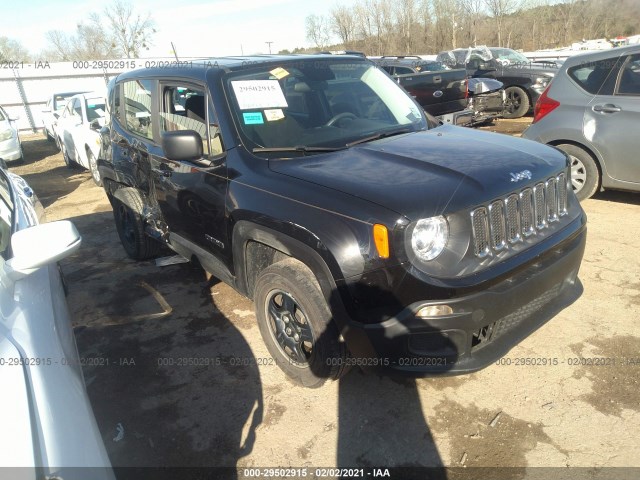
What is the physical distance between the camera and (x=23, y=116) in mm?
20922

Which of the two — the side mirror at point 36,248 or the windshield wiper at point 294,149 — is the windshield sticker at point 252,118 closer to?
the windshield wiper at point 294,149

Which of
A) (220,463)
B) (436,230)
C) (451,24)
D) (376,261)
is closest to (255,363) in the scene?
(220,463)

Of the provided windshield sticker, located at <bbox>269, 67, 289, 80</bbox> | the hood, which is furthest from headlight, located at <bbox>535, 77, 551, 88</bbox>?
windshield sticker, located at <bbox>269, 67, 289, 80</bbox>

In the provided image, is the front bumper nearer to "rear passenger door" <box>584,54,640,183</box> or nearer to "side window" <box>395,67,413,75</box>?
"rear passenger door" <box>584,54,640,183</box>

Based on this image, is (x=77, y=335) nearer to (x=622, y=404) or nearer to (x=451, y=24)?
(x=622, y=404)

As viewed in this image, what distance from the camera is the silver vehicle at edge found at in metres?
5.05

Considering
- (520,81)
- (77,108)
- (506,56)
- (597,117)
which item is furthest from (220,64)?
(506,56)

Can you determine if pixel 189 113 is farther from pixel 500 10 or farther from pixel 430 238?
pixel 500 10

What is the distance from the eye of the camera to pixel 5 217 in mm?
2584

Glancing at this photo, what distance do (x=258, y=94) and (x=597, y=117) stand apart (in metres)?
4.14

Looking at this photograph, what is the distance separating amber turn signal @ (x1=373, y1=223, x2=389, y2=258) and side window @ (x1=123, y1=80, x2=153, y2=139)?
2.60 meters

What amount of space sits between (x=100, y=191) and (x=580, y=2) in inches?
2089

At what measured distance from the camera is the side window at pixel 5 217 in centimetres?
221

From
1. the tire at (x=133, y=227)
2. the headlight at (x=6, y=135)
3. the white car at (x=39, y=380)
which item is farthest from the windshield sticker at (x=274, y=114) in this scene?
the headlight at (x=6, y=135)
